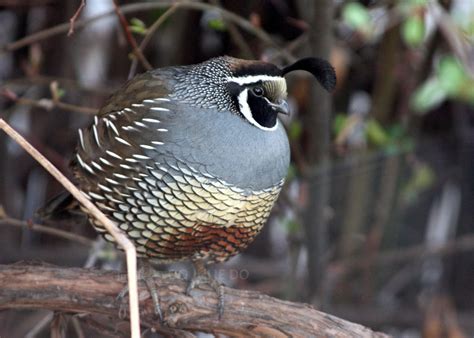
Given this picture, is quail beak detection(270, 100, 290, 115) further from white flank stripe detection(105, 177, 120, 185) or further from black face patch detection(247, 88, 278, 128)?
white flank stripe detection(105, 177, 120, 185)

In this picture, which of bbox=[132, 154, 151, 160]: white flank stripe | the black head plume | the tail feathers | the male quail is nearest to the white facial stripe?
the male quail

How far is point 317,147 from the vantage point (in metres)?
3.99

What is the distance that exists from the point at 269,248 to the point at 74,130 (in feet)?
4.42

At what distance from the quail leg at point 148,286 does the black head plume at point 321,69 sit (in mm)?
750

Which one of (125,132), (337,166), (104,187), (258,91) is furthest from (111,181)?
(337,166)

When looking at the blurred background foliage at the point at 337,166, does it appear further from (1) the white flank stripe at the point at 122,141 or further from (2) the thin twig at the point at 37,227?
(1) the white flank stripe at the point at 122,141

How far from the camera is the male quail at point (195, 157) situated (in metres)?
2.61

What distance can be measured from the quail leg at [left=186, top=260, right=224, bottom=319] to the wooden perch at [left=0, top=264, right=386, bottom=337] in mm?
16

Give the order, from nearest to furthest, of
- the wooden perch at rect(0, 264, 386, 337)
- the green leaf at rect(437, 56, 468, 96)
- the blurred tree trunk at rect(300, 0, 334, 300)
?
the wooden perch at rect(0, 264, 386, 337)
the green leaf at rect(437, 56, 468, 96)
the blurred tree trunk at rect(300, 0, 334, 300)

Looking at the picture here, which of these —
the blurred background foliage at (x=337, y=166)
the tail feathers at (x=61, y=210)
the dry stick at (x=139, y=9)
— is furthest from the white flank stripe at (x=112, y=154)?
the blurred background foliage at (x=337, y=166)

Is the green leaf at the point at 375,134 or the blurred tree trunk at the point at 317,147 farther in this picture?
the green leaf at the point at 375,134

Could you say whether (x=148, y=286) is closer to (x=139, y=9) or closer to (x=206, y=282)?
(x=206, y=282)

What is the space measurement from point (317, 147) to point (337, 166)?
1.51 ft

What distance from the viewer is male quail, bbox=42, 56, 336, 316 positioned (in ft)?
8.56
